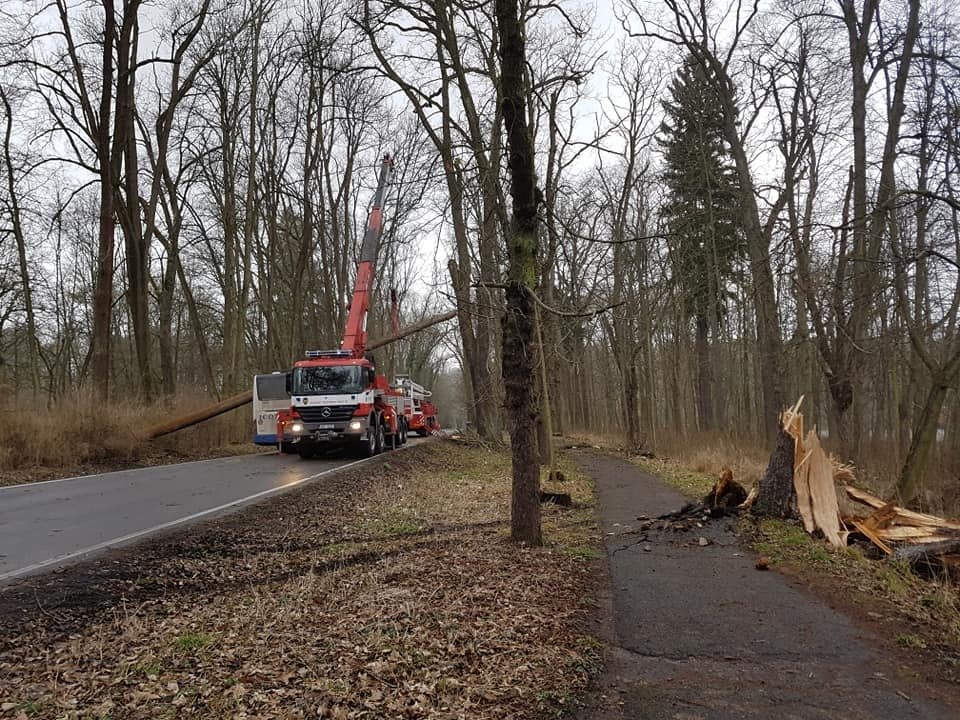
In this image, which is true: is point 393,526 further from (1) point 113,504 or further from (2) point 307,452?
(2) point 307,452

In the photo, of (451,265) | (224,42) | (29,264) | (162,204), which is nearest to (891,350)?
(451,265)

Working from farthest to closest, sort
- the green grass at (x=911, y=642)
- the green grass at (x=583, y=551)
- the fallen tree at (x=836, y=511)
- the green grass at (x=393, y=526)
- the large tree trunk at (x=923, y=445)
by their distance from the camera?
the large tree trunk at (x=923, y=445) < the green grass at (x=393, y=526) < the green grass at (x=583, y=551) < the fallen tree at (x=836, y=511) < the green grass at (x=911, y=642)

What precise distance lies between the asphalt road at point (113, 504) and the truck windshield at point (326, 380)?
299 cm

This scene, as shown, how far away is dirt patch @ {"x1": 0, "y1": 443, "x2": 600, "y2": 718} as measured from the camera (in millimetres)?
3787

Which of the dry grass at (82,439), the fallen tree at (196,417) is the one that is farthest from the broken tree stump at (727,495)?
the dry grass at (82,439)

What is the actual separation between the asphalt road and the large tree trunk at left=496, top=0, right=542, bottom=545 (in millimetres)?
4500

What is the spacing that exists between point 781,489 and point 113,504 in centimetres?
945

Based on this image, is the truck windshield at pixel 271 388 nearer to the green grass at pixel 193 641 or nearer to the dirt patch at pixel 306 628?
the dirt patch at pixel 306 628

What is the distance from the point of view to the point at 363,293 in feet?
73.3

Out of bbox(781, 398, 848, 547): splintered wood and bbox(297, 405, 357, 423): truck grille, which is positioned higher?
bbox(297, 405, 357, 423): truck grille

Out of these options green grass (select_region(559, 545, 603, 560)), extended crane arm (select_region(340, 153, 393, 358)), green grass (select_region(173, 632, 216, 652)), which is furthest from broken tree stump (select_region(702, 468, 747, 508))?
extended crane arm (select_region(340, 153, 393, 358))

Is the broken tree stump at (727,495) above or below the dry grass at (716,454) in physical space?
above

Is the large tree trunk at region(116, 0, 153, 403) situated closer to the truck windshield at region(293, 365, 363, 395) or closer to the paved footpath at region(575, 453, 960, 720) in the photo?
the truck windshield at region(293, 365, 363, 395)

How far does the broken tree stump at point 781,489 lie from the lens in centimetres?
909
